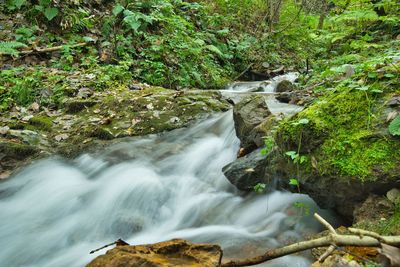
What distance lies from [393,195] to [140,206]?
8.22 ft

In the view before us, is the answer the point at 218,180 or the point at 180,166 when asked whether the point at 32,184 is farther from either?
the point at 218,180

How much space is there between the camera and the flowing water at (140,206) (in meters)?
3.20

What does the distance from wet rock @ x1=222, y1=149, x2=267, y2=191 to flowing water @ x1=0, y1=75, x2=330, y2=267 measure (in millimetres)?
147

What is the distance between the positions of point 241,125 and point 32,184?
271 cm

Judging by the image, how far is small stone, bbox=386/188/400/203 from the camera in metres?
2.43

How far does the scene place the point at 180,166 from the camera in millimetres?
4613

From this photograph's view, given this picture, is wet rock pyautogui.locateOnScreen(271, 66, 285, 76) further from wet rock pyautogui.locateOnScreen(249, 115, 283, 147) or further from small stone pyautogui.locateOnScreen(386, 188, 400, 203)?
small stone pyautogui.locateOnScreen(386, 188, 400, 203)

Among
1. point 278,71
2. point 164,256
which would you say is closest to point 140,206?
point 164,256

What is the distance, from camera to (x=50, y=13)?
7.35 meters

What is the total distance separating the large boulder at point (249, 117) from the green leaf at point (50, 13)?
16.5 feet

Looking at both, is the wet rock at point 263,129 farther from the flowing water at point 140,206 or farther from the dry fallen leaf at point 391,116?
the dry fallen leaf at point 391,116

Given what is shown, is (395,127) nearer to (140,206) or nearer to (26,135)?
(140,206)

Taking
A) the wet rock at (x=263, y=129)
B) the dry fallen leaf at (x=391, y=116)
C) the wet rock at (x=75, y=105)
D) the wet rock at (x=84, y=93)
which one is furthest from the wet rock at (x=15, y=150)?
the dry fallen leaf at (x=391, y=116)

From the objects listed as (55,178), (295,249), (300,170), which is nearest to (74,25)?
(55,178)
